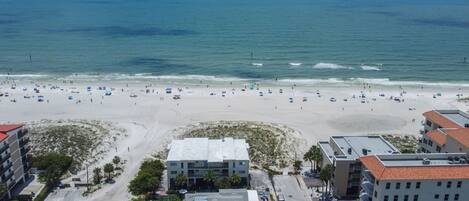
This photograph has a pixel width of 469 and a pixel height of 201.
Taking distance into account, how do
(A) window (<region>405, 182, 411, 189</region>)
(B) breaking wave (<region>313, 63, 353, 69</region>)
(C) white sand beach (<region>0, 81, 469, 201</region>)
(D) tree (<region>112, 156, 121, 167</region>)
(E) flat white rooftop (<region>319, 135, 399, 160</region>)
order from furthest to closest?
(B) breaking wave (<region>313, 63, 353, 69</region>) < (C) white sand beach (<region>0, 81, 469, 201</region>) < (D) tree (<region>112, 156, 121, 167</region>) < (E) flat white rooftop (<region>319, 135, 399, 160</region>) < (A) window (<region>405, 182, 411, 189</region>)

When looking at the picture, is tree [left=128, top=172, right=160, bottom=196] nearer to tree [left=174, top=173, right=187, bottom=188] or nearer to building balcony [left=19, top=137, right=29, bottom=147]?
tree [left=174, top=173, right=187, bottom=188]

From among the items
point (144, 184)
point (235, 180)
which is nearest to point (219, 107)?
point (235, 180)

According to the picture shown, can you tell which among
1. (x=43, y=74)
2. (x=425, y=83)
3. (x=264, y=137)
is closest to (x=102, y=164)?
(x=264, y=137)

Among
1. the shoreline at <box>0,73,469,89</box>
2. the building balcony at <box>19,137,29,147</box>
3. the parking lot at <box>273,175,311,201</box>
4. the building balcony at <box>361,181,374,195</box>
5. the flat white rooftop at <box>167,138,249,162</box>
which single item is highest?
the shoreline at <box>0,73,469,89</box>

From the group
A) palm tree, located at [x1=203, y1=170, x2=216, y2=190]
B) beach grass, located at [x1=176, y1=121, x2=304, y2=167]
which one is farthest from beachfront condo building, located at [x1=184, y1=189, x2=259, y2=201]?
beach grass, located at [x1=176, y1=121, x2=304, y2=167]

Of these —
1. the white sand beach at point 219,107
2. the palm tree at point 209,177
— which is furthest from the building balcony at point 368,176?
the white sand beach at point 219,107

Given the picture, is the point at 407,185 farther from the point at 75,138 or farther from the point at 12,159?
the point at 75,138

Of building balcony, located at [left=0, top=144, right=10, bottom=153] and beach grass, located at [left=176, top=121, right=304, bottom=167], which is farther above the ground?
building balcony, located at [left=0, top=144, right=10, bottom=153]

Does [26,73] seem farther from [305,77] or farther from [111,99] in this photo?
[305,77]
